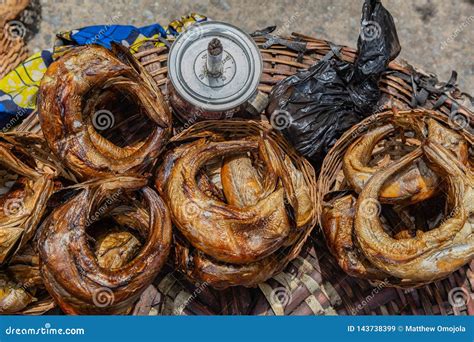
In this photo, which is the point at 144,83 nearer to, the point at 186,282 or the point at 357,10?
the point at 186,282

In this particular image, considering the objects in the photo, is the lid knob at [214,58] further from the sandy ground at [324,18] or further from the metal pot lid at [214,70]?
the sandy ground at [324,18]

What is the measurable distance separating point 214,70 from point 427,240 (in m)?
1.10

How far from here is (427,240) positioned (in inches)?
86.9

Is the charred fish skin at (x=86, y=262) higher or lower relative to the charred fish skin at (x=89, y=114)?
lower

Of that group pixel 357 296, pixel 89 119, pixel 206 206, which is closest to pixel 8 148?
pixel 89 119

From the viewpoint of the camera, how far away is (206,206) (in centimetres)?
223

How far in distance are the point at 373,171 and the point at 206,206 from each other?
0.75 metres

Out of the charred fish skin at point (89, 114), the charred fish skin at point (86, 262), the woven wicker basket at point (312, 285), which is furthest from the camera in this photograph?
the woven wicker basket at point (312, 285)

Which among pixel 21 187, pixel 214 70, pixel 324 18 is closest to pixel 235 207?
pixel 214 70

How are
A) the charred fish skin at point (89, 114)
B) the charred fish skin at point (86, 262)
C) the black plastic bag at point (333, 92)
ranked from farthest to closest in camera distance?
the black plastic bag at point (333, 92), the charred fish skin at point (89, 114), the charred fish skin at point (86, 262)

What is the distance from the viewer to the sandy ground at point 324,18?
3723mm

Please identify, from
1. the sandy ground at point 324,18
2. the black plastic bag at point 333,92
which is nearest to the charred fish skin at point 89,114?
the black plastic bag at point 333,92

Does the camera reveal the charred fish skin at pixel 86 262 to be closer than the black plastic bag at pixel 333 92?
Yes

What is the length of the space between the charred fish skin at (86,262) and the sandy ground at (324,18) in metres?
1.91
